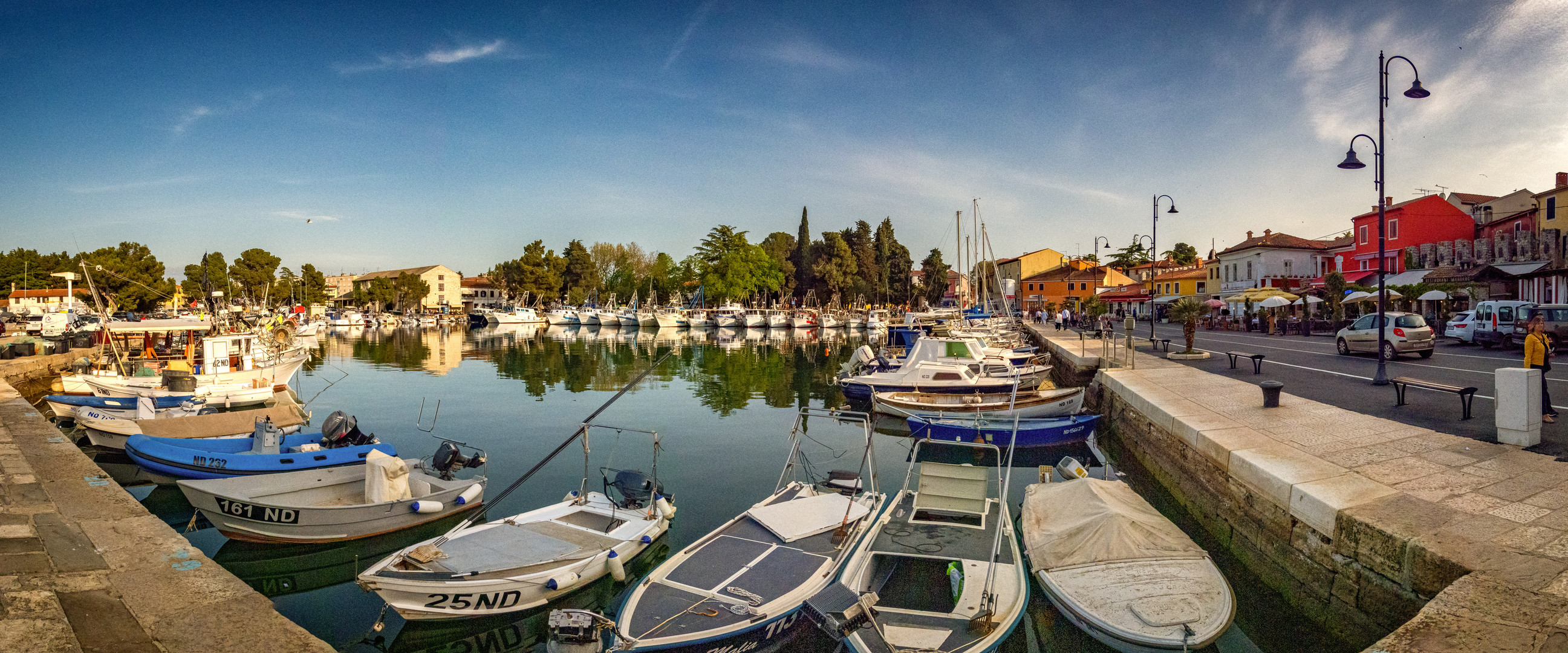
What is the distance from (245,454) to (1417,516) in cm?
1670

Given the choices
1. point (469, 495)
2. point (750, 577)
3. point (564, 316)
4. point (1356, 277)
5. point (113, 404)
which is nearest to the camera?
point (750, 577)

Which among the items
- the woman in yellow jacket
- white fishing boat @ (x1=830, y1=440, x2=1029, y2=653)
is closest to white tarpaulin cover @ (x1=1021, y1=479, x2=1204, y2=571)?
white fishing boat @ (x1=830, y1=440, x2=1029, y2=653)

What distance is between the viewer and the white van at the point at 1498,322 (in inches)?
940

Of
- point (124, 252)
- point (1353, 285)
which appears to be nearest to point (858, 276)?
point (1353, 285)

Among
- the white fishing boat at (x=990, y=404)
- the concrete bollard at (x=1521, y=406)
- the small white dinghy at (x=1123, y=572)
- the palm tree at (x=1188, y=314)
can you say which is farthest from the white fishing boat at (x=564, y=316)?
the concrete bollard at (x=1521, y=406)

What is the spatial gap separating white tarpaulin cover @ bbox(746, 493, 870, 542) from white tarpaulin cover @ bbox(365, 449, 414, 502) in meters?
5.34

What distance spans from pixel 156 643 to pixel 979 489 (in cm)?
825

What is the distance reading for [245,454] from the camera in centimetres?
1255

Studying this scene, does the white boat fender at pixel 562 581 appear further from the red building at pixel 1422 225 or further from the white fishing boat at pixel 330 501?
the red building at pixel 1422 225

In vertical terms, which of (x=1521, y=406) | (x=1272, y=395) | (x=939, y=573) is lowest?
(x=939, y=573)

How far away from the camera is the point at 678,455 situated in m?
17.2

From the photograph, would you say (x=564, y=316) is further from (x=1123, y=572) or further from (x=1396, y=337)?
(x=1123, y=572)

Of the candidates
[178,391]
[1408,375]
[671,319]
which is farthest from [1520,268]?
[671,319]

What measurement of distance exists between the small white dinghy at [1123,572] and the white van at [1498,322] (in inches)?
967
